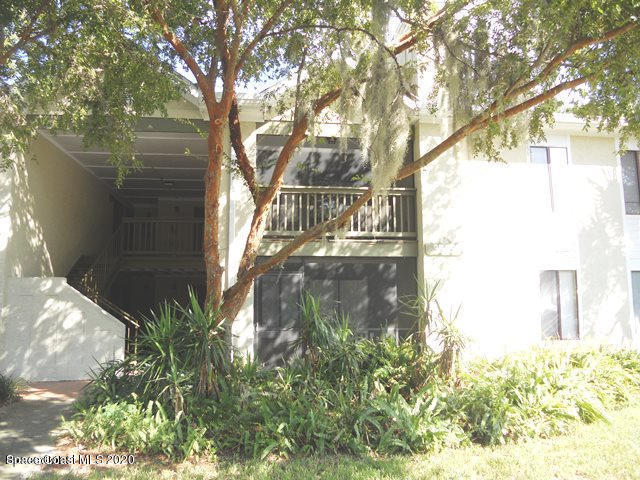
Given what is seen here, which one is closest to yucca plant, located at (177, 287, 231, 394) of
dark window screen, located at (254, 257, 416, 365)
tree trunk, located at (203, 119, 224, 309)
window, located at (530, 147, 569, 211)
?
tree trunk, located at (203, 119, 224, 309)

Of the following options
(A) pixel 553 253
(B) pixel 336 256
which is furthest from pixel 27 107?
(A) pixel 553 253

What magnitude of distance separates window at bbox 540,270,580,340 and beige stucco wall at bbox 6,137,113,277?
11.1 meters

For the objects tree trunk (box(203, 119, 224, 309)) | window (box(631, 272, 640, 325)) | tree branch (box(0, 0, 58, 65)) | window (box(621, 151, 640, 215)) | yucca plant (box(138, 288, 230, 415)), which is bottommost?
yucca plant (box(138, 288, 230, 415))

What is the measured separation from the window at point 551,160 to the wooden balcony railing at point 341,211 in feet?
10.5

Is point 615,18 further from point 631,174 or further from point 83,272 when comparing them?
point 83,272

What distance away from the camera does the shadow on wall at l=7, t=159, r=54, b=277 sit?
34.6ft

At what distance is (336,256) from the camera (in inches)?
436

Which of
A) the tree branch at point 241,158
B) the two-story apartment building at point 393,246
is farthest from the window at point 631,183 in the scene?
the tree branch at point 241,158

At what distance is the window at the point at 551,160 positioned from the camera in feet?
39.8

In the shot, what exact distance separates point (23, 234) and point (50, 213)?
1640mm

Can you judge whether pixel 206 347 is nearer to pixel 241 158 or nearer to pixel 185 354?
pixel 185 354

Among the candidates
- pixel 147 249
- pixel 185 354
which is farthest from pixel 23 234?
pixel 185 354

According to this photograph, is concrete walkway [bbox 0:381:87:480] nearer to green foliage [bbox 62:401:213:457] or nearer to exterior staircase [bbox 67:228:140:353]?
green foliage [bbox 62:401:213:457]

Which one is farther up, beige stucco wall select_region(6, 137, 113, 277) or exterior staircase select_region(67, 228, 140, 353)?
beige stucco wall select_region(6, 137, 113, 277)
